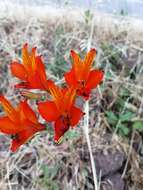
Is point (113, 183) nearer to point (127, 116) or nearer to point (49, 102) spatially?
point (127, 116)

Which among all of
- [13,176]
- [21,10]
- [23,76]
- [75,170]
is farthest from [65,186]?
[21,10]

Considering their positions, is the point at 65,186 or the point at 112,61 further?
the point at 112,61

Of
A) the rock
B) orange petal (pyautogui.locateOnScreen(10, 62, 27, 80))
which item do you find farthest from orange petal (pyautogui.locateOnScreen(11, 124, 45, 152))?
the rock

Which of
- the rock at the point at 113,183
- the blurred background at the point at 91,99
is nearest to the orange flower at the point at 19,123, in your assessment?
the blurred background at the point at 91,99

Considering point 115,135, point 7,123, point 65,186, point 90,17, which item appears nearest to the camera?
point 7,123

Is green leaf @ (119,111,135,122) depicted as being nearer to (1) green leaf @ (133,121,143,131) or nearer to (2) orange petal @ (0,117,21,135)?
(1) green leaf @ (133,121,143,131)

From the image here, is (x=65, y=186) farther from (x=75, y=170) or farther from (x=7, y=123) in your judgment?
(x=7, y=123)

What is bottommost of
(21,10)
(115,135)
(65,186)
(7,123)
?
(65,186)

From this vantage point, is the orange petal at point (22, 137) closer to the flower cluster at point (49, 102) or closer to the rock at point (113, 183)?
the flower cluster at point (49, 102)
